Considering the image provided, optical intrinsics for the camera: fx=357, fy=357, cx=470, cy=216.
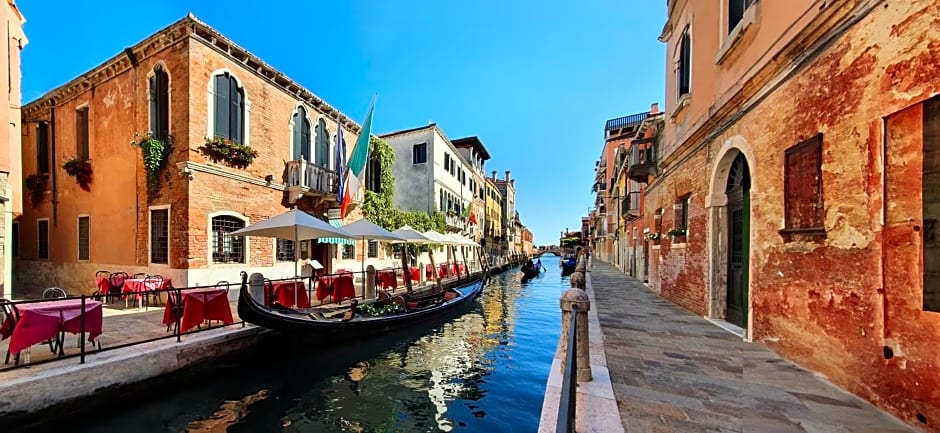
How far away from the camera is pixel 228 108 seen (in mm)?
10359

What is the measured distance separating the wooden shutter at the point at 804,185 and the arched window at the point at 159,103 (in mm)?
13460

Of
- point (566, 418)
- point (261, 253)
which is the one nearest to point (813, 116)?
point (566, 418)

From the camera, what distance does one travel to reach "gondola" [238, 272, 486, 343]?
6188mm

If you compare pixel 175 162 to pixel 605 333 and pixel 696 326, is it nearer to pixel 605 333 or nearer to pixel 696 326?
pixel 605 333

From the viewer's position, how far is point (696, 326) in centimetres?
638

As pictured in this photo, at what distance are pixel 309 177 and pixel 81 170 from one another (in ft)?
23.2

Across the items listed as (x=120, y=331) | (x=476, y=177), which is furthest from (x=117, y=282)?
(x=476, y=177)

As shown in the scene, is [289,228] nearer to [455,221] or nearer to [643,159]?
[643,159]

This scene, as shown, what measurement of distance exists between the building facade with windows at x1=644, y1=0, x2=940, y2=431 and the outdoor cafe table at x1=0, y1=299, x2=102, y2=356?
8.95m

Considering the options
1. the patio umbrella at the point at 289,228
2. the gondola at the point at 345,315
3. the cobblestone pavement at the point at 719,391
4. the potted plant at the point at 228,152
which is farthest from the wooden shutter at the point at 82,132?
the cobblestone pavement at the point at 719,391

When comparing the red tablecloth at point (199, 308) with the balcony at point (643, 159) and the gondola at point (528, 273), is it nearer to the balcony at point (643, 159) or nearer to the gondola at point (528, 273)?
the balcony at point (643, 159)

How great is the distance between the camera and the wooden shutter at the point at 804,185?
395 cm

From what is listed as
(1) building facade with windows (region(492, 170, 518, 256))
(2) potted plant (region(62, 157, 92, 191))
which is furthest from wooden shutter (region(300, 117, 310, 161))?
(1) building facade with windows (region(492, 170, 518, 256))

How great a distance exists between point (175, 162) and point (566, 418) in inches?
463
